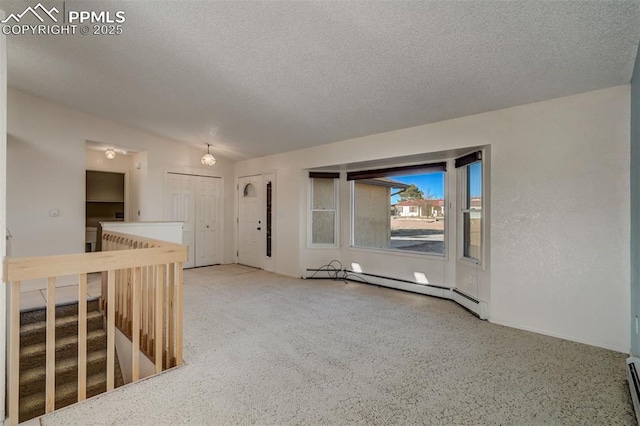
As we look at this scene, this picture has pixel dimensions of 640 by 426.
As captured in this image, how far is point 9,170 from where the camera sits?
447cm

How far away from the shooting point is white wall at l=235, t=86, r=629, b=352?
2.74 metres

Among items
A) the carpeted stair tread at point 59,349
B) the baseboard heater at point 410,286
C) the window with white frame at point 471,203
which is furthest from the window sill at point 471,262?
the carpeted stair tread at point 59,349

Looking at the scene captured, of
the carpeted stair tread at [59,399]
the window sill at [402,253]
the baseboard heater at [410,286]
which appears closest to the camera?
the carpeted stair tread at [59,399]

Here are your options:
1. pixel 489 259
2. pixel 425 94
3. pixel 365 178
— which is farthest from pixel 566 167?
pixel 365 178

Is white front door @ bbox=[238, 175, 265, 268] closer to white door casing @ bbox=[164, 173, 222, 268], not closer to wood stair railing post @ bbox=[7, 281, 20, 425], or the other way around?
white door casing @ bbox=[164, 173, 222, 268]

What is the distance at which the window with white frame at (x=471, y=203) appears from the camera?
3828 millimetres

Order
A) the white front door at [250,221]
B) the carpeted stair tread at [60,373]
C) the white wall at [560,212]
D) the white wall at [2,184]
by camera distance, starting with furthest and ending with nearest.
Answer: the white front door at [250,221] → the carpeted stair tread at [60,373] → the white wall at [560,212] → the white wall at [2,184]

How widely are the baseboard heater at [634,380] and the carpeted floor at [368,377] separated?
70 millimetres

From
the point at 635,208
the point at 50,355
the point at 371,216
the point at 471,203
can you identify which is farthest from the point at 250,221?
the point at 635,208

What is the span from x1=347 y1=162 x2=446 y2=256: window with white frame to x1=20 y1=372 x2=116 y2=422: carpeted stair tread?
13.0 feet

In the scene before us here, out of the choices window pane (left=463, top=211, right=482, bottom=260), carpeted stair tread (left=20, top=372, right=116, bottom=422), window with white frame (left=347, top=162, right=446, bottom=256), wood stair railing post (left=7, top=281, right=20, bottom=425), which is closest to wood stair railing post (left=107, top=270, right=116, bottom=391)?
wood stair railing post (left=7, top=281, right=20, bottom=425)

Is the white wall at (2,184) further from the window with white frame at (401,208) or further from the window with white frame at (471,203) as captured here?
the window with white frame at (401,208)

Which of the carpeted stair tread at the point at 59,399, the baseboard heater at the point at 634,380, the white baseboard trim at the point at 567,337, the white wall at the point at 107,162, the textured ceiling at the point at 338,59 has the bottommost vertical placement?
the carpeted stair tread at the point at 59,399

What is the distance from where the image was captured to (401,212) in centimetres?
510
